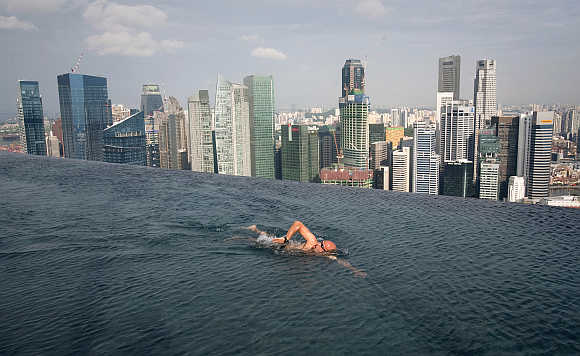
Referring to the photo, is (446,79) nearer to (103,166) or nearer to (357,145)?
(357,145)

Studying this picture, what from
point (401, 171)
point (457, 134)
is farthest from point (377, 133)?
point (401, 171)

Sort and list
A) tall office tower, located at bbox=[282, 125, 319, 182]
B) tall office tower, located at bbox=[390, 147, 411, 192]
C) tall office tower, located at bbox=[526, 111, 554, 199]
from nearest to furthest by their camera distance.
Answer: tall office tower, located at bbox=[526, 111, 554, 199], tall office tower, located at bbox=[390, 147, 411, 192], tall office tower, located at bbox=[282, 125, 319, 182]

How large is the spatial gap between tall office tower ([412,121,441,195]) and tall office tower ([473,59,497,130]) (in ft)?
176

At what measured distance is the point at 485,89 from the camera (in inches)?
5098

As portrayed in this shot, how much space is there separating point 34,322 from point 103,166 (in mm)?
25545

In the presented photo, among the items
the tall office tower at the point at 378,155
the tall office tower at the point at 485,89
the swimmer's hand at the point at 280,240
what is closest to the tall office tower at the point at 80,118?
the tall office tower at the point at 378,155

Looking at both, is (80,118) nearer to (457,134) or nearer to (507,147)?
(457,134)

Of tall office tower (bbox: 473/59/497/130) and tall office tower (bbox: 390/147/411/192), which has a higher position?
tall office tower (bbox: 473/59/497/130)

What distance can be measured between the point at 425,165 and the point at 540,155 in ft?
58.7

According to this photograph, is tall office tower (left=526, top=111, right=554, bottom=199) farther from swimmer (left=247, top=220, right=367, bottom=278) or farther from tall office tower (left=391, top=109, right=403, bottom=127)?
tall office tower (left=391, top=109, right=403, bottom=127)

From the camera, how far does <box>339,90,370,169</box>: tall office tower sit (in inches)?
3547

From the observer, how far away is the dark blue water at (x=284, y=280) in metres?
8.84

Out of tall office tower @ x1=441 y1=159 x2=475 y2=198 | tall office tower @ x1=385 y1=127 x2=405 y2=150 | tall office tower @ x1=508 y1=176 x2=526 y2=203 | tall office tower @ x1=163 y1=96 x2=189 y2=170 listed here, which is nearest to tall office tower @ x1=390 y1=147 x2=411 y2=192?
tall office tower @ x1=441 y1=159 x2=475 y2=198

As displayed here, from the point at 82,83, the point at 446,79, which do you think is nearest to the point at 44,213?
the point at 82,83
